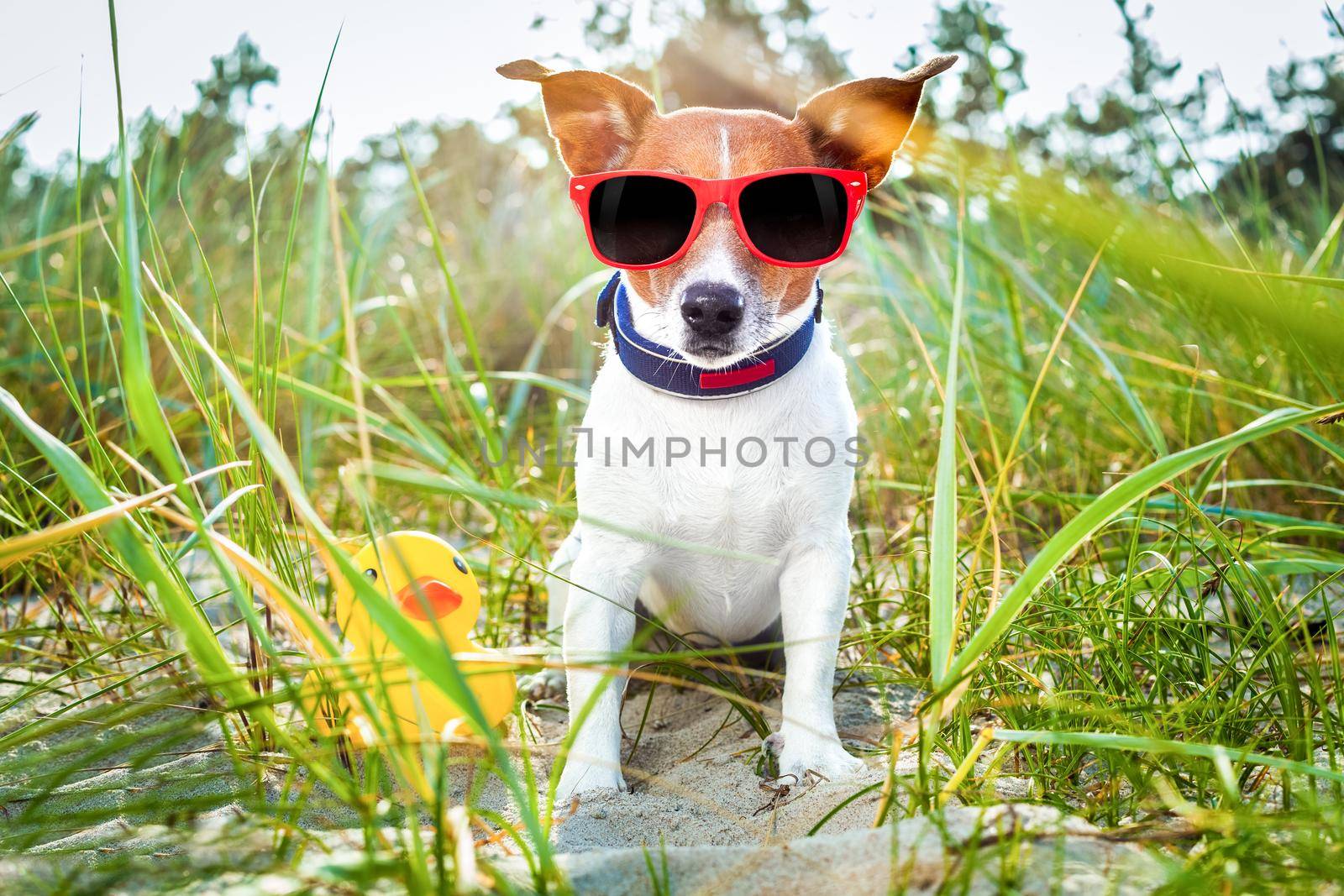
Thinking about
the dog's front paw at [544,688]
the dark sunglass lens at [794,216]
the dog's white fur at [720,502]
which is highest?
the dark sunglass lens at [794,216]

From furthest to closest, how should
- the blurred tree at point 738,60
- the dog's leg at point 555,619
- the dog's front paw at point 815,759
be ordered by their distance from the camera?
the blurred tree at point 738,60
the dog's leg at point 555,619
the dog's front paw at point 815,759

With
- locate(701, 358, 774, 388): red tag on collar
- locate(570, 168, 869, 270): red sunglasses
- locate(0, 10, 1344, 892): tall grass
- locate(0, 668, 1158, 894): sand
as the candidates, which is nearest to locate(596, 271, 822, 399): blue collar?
locate(701, 358, 774, 388): red tag on collar

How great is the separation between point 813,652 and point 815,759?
21cm

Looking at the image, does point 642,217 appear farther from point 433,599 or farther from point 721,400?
point 433,599

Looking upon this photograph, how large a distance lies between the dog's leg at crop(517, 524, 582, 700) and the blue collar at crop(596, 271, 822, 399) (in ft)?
1.58

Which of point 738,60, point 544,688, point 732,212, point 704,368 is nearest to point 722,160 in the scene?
point 732,212

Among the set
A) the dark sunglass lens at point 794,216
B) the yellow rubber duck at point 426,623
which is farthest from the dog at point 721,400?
the yellow rubber duck at point 426,623

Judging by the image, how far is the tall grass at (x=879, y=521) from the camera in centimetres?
115

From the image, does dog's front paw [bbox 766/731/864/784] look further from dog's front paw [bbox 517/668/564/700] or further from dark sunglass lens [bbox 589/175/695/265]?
dark sunglass lens [bbox 589/175/695/265]

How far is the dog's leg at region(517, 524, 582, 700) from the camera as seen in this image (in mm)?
2250

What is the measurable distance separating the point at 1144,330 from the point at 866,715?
2.20 metres

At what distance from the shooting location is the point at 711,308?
184cm

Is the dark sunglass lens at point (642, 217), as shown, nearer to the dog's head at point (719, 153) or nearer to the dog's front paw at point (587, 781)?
the dog's head at point (719, 153)

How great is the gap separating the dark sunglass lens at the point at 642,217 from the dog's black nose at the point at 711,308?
0.14m
